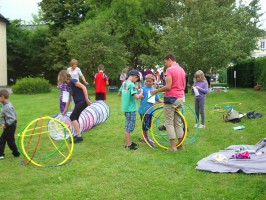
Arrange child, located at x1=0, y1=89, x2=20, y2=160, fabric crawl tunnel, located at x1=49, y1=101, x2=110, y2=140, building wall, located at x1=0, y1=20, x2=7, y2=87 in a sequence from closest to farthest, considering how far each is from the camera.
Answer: child, located at x1=0, y1=89, x2=20, y2=160 → fabric crawl tunnel, located at x1=49, y1=101, x2=110, y2=140 → building wall, located at x1=0, y1=20, x2=7, y2=87

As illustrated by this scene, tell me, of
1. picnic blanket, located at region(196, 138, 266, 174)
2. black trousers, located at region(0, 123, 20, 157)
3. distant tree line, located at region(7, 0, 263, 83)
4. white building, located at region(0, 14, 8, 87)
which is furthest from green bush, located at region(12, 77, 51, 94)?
picnic blanket, located at region(196, 138, 266, 174)

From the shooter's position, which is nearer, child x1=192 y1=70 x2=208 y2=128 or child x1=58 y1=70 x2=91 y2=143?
child x1=58 y1=70 x2=91 y2=143

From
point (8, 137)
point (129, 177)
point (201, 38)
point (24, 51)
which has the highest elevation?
point (24, 51)

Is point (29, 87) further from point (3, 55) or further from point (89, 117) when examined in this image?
point (89, 117)

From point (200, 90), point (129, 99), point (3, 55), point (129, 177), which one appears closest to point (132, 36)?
point (3, 55)

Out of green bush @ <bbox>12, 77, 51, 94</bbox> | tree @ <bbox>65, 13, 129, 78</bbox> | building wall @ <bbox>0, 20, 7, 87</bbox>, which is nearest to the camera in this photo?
tree @ <bbox>65, 13, 129, 78</bbox>

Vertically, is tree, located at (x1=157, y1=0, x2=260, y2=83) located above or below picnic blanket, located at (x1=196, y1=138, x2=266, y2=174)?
above

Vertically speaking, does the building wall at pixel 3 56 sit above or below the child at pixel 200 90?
above

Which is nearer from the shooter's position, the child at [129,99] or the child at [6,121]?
the child at [6,121]

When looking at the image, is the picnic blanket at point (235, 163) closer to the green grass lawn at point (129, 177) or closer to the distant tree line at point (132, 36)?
the green grass lawn at point (129, 177)

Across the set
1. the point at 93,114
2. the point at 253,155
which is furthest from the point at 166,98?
the point at 93,114

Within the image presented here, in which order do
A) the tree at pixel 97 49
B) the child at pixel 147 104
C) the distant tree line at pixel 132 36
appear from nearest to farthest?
the child at pixel 147 104, the distant tree line at pixel 132 36, the tree at pixel 97 49

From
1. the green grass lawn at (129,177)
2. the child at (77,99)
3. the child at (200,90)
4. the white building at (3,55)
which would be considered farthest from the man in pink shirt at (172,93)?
the white building at (3,55)

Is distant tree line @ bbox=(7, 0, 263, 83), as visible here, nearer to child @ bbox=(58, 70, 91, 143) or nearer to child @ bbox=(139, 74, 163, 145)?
child @ bbox=(139, 74, 163, 145)
